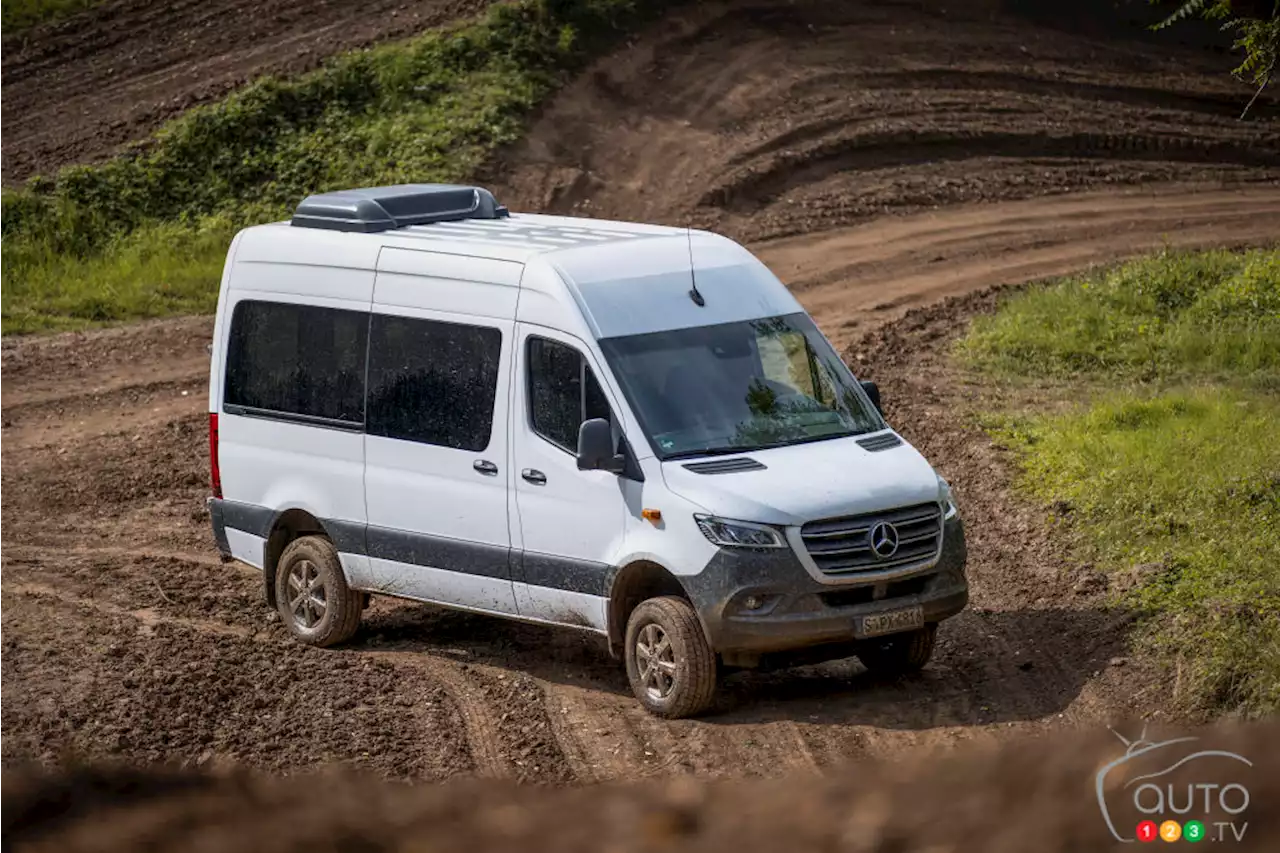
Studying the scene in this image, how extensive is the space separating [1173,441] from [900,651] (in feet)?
15.0

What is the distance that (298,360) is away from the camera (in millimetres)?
12016

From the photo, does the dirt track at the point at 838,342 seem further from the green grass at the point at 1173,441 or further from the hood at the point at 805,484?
the hood at the point at 805,484

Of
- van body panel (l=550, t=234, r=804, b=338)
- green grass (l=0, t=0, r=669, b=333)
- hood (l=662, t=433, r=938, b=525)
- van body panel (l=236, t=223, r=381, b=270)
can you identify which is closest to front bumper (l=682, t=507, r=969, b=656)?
hood (l=662, t=433, r=938, b=525)

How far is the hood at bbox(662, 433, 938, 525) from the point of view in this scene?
981 cm

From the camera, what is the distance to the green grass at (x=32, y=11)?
28.6m

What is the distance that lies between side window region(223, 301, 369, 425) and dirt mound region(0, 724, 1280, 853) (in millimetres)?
6352

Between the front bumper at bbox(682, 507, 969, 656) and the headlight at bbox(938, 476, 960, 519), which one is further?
the headlight at bbox(938, 476, 960, 519)

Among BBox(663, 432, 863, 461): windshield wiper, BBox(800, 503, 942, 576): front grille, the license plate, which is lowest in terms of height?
the license plate

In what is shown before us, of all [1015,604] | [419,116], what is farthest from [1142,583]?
[419,116]

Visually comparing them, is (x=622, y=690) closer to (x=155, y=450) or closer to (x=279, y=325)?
(x=279, y=325)

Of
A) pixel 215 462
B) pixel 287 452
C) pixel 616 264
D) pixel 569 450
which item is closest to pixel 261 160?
pixel 215 462

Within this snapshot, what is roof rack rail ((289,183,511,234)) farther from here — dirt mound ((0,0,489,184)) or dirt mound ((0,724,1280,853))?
dirt mound ((0,0,489,184))

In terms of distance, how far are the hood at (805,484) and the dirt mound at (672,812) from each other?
14.1 ft

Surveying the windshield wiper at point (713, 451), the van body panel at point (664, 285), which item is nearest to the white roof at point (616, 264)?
the van body panel at point (664, 285)
